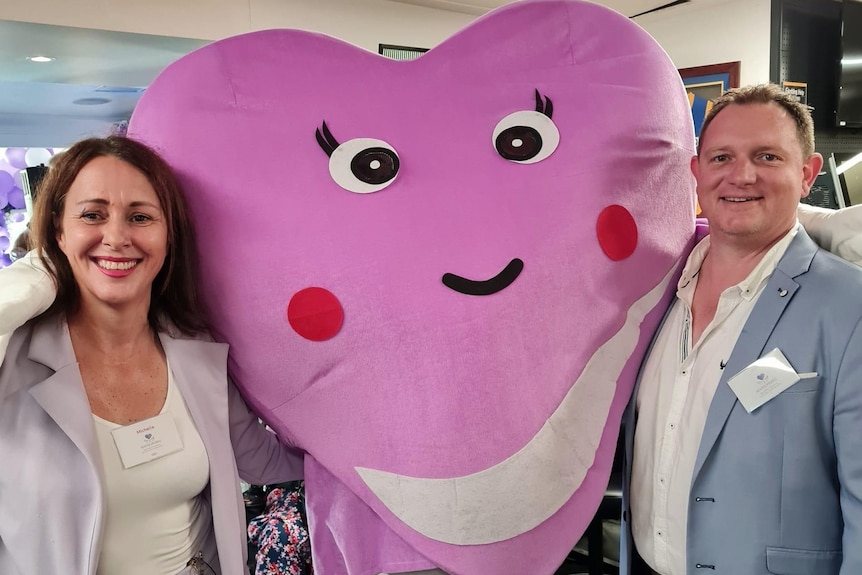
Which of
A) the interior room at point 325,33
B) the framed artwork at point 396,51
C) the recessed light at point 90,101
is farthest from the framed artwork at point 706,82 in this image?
the recessed light at point 90,101

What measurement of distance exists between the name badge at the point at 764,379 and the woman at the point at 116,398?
93 centimetres

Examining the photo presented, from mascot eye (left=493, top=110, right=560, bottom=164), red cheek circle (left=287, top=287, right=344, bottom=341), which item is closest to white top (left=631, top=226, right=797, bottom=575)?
mascot eye (left=493, top=110, right=560, bottom=164)

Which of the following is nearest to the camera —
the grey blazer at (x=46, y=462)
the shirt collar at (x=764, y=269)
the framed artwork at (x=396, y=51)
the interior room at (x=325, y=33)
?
the grey blazer at (x=46, y=462)

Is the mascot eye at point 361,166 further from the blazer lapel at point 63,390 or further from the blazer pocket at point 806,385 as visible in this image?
the blazer pocket at point 806,385

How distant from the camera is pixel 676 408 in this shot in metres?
1.26

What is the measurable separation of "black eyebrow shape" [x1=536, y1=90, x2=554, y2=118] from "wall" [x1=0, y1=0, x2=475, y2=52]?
2582mm

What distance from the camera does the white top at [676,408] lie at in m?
1.23

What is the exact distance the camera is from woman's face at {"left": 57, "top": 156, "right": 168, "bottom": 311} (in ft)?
3.63

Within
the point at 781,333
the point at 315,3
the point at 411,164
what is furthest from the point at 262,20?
the point at 781,333

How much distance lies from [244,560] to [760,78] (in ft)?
14.7

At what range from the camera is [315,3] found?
3.71m

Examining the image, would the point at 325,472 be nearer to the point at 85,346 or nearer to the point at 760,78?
the point at 85,346

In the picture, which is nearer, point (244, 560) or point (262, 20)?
point (244, 560)

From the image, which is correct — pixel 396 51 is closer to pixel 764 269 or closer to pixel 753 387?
pixel 764 269
